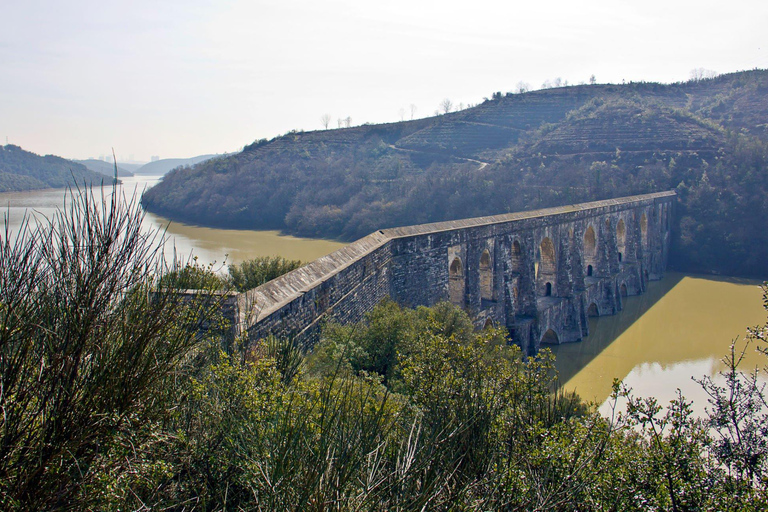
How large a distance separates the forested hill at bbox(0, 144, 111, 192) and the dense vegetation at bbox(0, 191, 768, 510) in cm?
4131

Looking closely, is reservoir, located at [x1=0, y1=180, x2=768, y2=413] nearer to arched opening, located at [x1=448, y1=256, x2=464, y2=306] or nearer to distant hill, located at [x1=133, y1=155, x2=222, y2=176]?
arched opening, located at [x1=448, y1=256, x2=464, y2=306]

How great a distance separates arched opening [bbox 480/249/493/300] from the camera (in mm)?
15688

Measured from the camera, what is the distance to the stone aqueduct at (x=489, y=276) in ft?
27.7

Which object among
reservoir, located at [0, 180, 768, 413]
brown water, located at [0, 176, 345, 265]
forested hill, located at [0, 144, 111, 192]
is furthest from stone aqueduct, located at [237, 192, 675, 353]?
forested hill, located at [0, 144, 111, 192]

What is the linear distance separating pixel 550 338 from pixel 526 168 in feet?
81.1

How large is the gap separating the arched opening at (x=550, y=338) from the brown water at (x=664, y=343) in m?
0.34

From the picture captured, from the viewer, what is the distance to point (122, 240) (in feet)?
10.9

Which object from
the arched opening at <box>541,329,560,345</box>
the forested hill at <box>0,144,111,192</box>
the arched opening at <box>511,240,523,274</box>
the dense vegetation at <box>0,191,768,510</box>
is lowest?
the arched opening at <box>541,329,560,345</box>

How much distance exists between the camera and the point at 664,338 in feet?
60.4

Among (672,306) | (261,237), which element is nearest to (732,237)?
(672,306)

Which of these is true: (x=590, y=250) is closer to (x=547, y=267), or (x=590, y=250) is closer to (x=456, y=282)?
(x=547, y=267)

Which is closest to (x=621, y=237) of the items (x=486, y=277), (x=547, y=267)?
(x=547, y=267)

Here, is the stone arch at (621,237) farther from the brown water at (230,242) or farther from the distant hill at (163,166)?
the distant hill at (163,166)

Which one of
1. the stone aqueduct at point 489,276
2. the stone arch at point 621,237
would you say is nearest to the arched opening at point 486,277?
the stone aqueduct at point 489,276
